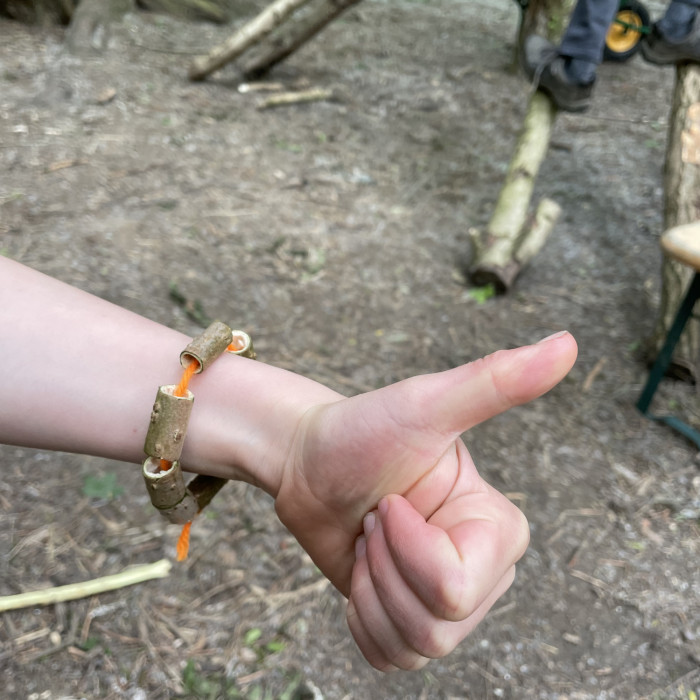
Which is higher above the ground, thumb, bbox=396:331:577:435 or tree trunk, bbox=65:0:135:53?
thumb, bbox=396:331:577:435

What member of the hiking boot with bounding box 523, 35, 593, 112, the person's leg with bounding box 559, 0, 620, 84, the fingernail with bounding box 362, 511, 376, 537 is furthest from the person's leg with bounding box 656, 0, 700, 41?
the fingernail with bounding box 362, 511, 376, 537

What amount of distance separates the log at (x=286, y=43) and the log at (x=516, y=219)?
5.32ft

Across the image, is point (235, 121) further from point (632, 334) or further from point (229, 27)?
point (632, 334)

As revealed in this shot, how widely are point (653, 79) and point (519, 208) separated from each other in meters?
3.48

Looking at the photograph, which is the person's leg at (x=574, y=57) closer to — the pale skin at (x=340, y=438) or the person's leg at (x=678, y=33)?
the person's leg at (x=678, y=33)

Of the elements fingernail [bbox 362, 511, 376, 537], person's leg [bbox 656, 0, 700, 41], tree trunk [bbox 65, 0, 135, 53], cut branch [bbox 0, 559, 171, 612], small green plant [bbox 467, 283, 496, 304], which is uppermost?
person's leg [bbox 656, 0, 700, 41]

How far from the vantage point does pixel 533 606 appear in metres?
1.74

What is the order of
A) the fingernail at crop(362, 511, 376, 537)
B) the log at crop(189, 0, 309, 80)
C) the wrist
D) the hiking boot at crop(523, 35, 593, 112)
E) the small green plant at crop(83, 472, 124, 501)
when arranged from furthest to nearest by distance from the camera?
1. the log at crop(189, 0, 309, 80)
2. the hiking boot at crop(523, 35, 593, 112)
3. the small green plant at crop(83, 472, 124, 501)
4. the wrist
5. the fingernail at crop(362, 511, 376, 537)

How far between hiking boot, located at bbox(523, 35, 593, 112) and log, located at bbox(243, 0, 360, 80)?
1.48 m

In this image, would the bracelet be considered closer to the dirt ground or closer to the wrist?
the wrist

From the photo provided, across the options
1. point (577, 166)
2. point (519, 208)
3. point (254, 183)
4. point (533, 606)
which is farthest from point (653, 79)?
point (533, 606)

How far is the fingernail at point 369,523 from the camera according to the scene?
924mm

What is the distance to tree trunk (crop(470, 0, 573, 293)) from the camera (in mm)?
2807

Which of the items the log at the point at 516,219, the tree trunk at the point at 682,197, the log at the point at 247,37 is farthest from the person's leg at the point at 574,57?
the log at the point at 247,37
